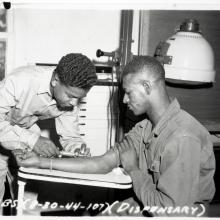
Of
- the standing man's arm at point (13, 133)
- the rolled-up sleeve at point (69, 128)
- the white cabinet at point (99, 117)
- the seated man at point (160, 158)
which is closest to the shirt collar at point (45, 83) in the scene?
the standing man's arm at point (13, 133)

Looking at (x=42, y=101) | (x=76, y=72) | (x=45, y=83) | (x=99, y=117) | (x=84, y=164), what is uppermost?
(x=76, y=72)

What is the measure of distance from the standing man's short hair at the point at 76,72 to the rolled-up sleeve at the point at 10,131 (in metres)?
0.36

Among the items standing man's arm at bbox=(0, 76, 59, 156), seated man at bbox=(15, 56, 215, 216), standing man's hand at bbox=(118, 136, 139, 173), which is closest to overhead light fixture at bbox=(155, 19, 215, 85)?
seated man at bbox=(15, 56, 215, 216)

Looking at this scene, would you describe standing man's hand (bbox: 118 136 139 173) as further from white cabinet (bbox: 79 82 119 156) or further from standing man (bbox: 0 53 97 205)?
white cabinet (bbox: 79 82 119 156)

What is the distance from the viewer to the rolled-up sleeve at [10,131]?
1.90 meters

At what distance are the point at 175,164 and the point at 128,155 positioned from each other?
38 centimetres

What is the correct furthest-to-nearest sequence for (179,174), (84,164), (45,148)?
(45,148) → (84,164) → (179,174)

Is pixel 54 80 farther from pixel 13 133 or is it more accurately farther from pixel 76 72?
pixel 13 133

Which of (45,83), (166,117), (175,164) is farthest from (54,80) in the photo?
(175,164)

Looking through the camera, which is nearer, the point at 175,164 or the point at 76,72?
the point at 175,164

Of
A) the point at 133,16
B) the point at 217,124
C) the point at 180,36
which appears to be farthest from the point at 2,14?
the point at 217,124

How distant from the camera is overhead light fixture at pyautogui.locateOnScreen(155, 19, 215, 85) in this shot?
1.91 meters

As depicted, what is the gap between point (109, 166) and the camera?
175 cm

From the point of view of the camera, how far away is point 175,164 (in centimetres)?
139
